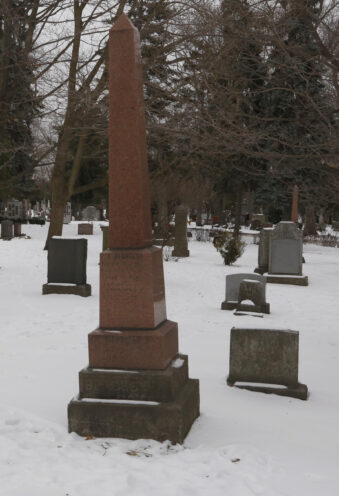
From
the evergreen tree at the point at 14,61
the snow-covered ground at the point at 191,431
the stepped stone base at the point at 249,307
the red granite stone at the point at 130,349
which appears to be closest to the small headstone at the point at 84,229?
the evergreen tree at the point at 14,61

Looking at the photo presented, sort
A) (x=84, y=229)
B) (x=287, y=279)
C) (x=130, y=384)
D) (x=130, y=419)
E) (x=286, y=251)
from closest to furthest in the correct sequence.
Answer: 1. (x=130, y=419)
2. (x=130, y=384)
3. (x=287, y=279)
4. (x=286, y=251)
5. (x=84, y=229)

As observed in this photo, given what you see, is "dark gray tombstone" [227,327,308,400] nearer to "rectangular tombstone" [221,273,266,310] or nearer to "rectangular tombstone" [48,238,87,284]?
"rectangular tombstone" [221,273,266,310]

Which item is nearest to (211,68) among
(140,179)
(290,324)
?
(290,324)

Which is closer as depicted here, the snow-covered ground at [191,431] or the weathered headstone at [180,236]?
the snow-covered ground at [191,431]

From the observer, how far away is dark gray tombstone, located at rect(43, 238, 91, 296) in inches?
421

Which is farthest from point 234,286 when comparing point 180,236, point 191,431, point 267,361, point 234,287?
point 180,236

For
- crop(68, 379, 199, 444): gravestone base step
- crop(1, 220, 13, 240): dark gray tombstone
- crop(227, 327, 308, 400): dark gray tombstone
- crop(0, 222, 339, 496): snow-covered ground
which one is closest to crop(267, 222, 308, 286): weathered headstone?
crop(0, 222, 339, 496): snow-covered ground

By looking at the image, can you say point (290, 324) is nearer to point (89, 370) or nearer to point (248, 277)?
point (248, 277)

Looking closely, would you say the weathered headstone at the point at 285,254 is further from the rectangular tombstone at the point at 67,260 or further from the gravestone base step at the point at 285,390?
the gravestone base step at the point at 285,390

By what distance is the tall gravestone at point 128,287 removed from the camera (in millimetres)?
3982

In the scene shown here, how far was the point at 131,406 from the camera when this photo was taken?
386cm

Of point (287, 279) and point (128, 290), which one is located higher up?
point (128, 290)

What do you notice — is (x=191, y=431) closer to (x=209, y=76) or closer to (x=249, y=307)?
(x=249, y=307)

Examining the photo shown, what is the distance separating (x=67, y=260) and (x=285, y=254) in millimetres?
6381
